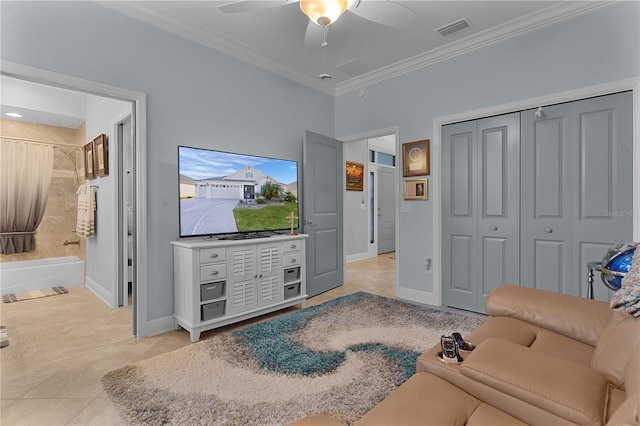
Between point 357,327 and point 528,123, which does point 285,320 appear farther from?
point 528,123

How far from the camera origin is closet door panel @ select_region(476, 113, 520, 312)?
3074 mm

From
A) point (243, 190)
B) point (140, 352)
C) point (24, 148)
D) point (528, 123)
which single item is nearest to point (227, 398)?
point (140, 352)

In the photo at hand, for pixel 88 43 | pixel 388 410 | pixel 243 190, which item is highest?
pixel 88 43

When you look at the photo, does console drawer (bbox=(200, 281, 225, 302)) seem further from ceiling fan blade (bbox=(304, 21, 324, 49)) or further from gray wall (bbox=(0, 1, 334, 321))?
ceiling fan blade (bbox=(304, 21, 324, 49))

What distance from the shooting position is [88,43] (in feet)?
8.07

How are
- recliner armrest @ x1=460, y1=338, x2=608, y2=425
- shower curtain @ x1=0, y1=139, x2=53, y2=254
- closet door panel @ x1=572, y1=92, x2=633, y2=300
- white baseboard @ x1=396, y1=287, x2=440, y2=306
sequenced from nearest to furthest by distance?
recliner armrest @ x1=460, y1=338, x2=608, y2=425, closet door panel @ x1=572, y1=92, x2=633, y2=300, white baseboard @ x1=396, y1=287, x2=440, y2=306, shower curtain @ x1=0, y1=139, x2=53, y2=254

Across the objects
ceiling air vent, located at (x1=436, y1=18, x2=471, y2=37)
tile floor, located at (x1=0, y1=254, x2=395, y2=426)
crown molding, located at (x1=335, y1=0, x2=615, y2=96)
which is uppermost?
ceiling air vent, located at (x1=436, y1=18, x2=471, y2=37)

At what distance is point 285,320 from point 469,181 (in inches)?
92.9

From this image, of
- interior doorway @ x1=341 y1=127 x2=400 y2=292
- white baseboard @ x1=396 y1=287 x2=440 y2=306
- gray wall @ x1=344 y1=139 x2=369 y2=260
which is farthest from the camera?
interior doorway @ x1=341 y1=127 x2=400 y2=292

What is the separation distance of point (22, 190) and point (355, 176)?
5331 mm

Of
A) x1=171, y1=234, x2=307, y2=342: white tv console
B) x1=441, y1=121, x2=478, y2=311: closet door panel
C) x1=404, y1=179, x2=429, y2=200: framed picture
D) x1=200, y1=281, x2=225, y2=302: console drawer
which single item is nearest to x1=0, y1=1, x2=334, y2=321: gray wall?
x1=171, y1=234, x2=307, y2=342: white tv console

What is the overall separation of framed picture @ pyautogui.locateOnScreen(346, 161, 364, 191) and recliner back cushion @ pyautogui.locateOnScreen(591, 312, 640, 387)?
5307 mm

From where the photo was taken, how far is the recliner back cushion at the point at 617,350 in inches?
42.9

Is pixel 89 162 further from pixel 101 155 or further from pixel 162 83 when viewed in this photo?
pixel 162 83
